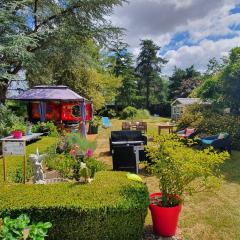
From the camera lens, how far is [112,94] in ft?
97.0

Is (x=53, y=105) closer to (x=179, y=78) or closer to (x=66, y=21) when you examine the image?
(x=66, y=21)

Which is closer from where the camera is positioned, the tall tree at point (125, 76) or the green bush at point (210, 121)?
the green bush at point (210, 121)

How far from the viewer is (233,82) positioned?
13977mm

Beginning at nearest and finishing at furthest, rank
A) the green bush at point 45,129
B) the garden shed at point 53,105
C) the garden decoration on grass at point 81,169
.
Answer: the garden decoration on grass at point 81,169 < the green bush at point 45,129 < the garden shed at point 53,105

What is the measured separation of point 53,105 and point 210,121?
836cm

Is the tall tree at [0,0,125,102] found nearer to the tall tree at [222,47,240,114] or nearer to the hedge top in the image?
the tall tree at [222,47,240,114]

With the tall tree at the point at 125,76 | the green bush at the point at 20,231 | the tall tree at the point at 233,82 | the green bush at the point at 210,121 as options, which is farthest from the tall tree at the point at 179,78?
the green bush at the point at 20,231

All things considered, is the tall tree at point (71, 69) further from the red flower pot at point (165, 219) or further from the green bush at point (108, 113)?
the red flower pot at point (165, 219)

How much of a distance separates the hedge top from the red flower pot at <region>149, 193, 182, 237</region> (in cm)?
42

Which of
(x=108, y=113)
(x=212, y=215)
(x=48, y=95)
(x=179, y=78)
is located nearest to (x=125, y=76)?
A: (x=108, y=113)

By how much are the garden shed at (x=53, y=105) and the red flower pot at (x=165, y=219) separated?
9470mm

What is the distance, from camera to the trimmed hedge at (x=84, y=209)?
143 inches

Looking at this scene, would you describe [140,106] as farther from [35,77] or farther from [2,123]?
[2,123]

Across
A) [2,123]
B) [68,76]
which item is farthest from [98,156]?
[68,76]
